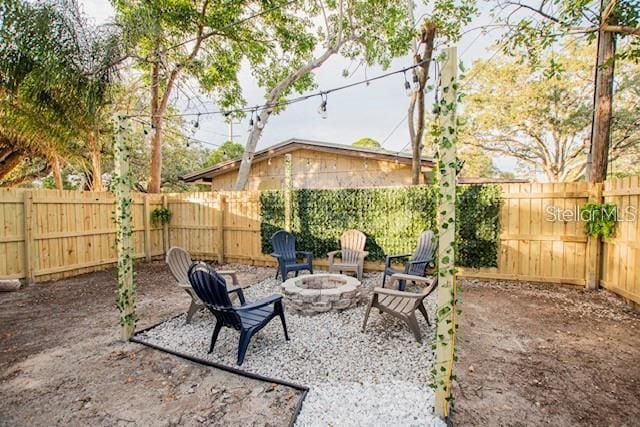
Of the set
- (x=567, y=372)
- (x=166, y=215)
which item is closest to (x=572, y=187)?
Answer: (x=567, y=372)

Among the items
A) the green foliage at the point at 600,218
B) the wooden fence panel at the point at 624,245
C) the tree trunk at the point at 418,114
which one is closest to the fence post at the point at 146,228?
the tree trunk at the point at 418,114

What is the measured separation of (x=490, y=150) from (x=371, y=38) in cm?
947

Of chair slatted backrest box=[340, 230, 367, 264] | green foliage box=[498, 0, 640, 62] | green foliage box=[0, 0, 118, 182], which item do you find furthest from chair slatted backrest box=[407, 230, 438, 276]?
green foliage box=[0, 0, 118, 182]

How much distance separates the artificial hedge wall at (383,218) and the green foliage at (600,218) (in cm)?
120

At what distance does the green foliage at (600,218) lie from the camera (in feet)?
14.1

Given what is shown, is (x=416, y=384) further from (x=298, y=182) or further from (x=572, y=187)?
(x=298, y=182)

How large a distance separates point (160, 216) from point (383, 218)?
555 cm

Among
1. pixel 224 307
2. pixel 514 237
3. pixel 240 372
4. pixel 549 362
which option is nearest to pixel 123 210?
pixel 224 307

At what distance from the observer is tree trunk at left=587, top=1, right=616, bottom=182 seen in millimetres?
4824

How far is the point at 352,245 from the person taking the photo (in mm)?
5719

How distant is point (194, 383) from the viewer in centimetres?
238

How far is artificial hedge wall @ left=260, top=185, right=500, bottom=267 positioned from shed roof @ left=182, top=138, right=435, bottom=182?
75.2 inches

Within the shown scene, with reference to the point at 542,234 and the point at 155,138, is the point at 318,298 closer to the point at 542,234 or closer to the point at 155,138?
the point at 542,234

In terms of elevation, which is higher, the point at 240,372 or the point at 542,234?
the point at 542,234
